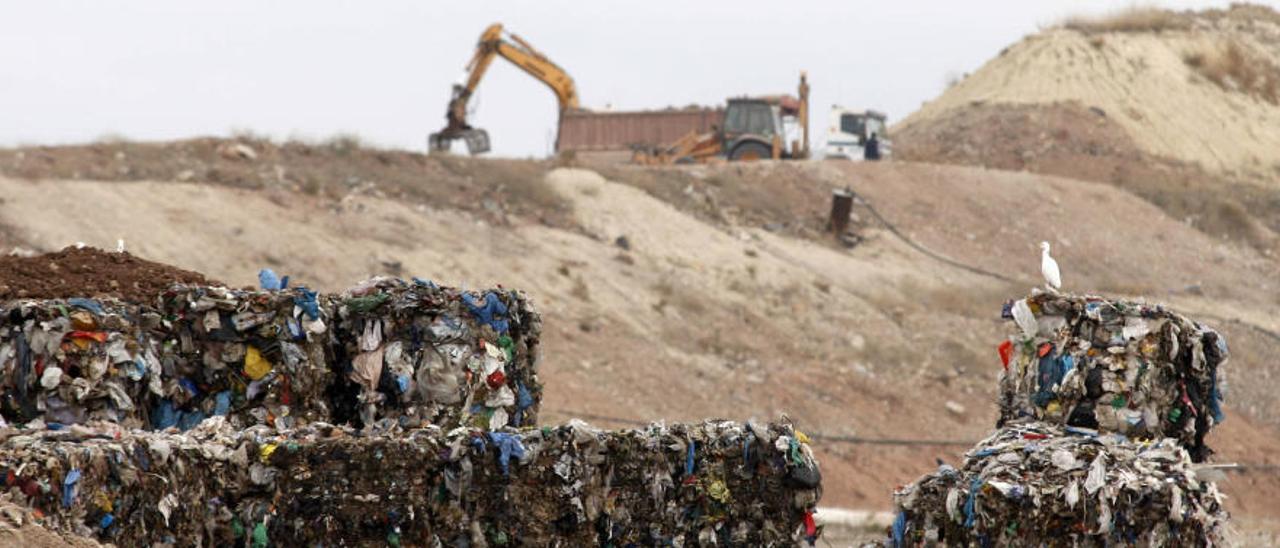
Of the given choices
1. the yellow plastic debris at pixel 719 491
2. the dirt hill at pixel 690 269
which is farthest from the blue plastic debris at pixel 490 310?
the dirt hill at pixel 690 269

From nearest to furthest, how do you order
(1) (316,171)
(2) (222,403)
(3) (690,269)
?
(2) (222,403) → (3) (690,269) → (1) (316,171)

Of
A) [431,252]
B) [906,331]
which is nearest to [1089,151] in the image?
[906,331]

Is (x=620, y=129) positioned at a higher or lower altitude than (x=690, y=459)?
higher

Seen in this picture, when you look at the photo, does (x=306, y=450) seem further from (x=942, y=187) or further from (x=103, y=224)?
(x=942, y=187)

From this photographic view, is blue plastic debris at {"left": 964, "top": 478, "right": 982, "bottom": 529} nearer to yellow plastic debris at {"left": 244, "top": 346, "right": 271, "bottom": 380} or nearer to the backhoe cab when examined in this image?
yellow plastic debris at {"left": 244, "top": 346, "right": 271, "bottom": 380}

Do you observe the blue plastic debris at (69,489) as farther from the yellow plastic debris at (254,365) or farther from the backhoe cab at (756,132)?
the backhoe cab at (756,132)

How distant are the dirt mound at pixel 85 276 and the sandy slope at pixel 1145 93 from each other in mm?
36614

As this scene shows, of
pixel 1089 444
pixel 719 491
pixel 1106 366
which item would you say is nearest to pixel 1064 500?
pixel 1089 444

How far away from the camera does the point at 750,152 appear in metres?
37.2

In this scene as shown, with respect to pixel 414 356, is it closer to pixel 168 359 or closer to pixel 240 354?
pixel 240 354

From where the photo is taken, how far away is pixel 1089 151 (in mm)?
42719

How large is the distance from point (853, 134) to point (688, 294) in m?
15.6

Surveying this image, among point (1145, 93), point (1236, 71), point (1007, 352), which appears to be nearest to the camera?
point (1007, 352)

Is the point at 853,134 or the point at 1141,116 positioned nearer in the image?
the point at 853,134
